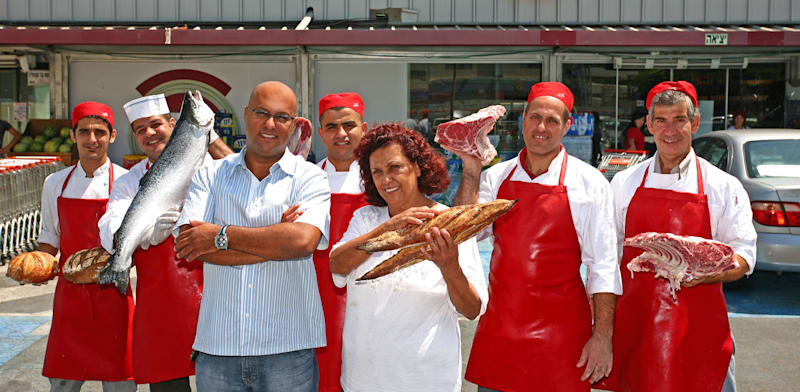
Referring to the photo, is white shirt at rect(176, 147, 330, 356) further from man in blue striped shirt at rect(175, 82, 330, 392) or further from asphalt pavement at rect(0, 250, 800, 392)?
asphalt pavement at rect(0, 250, 800, 392)

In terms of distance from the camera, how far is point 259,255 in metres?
3.00

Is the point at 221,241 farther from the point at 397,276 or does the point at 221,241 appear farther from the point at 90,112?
the point at 90,112

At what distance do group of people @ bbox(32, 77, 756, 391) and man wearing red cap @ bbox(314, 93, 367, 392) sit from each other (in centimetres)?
2

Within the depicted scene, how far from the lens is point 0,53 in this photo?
45.5ft

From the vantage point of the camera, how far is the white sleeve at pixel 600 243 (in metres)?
3.25

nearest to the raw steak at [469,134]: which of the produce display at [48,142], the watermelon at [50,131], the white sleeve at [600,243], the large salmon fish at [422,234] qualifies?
the white sleeve at [600,243]

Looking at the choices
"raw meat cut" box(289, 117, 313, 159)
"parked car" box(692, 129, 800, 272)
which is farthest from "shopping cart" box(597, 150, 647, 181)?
"raw meat cut" box(289, 117, 313, 159)

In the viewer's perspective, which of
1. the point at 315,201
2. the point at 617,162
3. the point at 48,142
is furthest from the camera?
the point at 48,142

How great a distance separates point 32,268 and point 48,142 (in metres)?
9.15

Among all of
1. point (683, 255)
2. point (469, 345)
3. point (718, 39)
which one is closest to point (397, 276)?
point (683, 255)

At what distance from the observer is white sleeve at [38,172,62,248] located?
4184 mm

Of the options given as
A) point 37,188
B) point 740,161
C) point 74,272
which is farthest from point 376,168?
point 37,188

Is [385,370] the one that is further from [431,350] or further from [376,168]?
[376,168]

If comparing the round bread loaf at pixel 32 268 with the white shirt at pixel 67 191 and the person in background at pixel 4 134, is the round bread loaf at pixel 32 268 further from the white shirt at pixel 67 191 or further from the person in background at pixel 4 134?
the person in background at pixel 4 134
